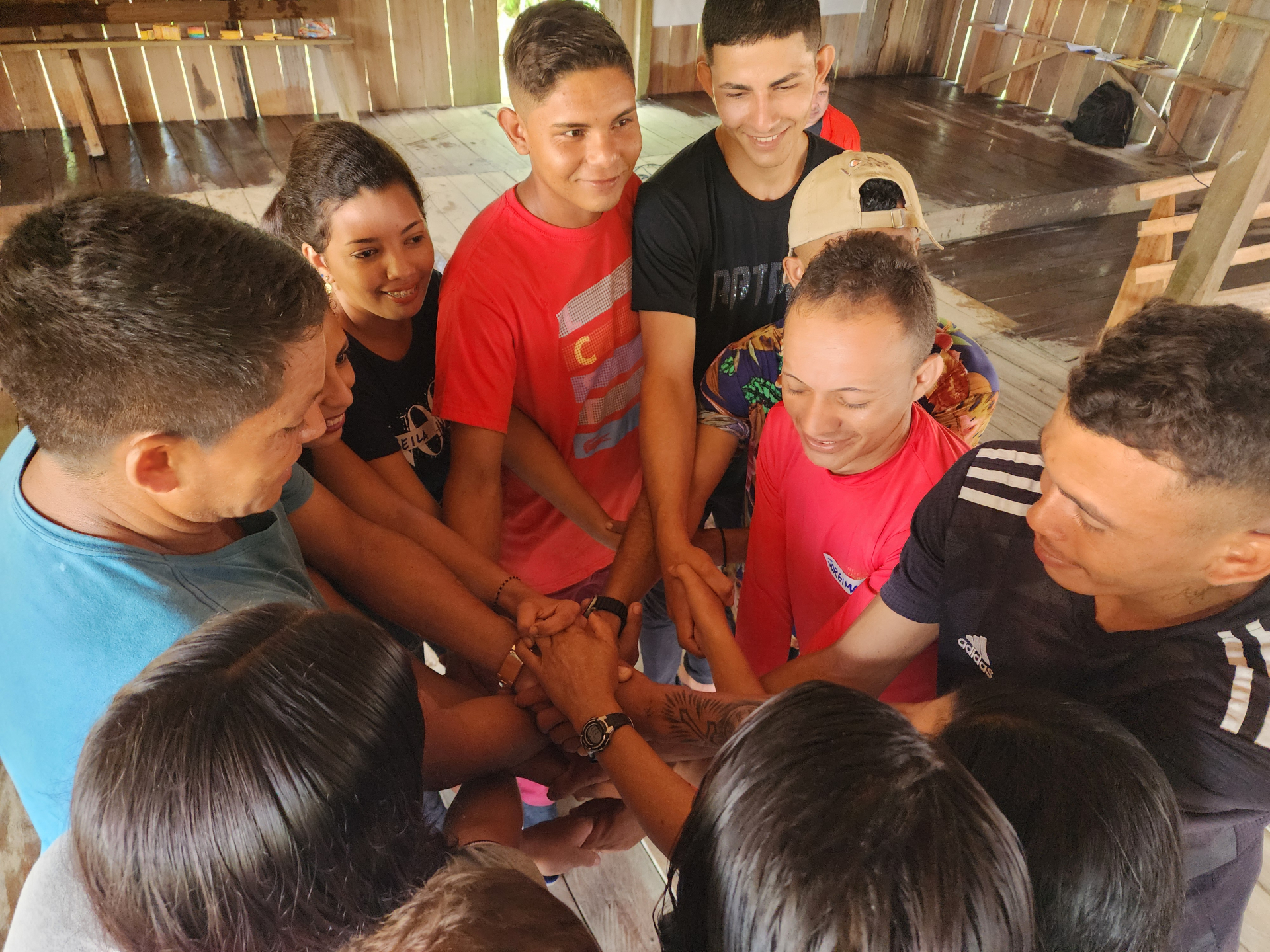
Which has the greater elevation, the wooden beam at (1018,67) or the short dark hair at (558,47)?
the short dark hair at (558,47)

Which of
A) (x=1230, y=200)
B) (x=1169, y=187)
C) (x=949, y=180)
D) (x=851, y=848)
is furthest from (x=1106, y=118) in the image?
(x=851, y=848)

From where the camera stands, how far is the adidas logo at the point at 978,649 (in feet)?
3.85

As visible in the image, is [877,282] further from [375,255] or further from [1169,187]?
[1169,187]

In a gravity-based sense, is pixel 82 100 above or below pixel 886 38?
below

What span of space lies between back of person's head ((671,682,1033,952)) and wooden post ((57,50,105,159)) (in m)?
6.67

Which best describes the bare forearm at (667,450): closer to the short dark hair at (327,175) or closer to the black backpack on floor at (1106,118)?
the short dark hair at (327,175)

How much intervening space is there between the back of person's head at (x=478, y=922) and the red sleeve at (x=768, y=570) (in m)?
0.91

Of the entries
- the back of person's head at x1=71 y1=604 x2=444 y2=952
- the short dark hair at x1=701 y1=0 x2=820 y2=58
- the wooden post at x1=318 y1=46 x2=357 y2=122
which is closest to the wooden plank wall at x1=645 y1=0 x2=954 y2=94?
the wooden post at x1=318 y1=46 x2=357 y2=122

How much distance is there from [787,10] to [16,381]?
1601 mm

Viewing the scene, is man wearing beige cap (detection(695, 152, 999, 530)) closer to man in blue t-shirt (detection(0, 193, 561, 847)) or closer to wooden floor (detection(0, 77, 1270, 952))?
man in blue t-shirt (detection(0, 193, 561, 847))

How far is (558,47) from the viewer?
1.54m

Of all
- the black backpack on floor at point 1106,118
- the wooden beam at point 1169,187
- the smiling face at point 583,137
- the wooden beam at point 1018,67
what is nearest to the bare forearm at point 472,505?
the smiling face at point 583,137

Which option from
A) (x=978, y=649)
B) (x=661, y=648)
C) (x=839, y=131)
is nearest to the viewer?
(x=978, y=649)

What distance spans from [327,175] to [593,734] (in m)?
1.18
